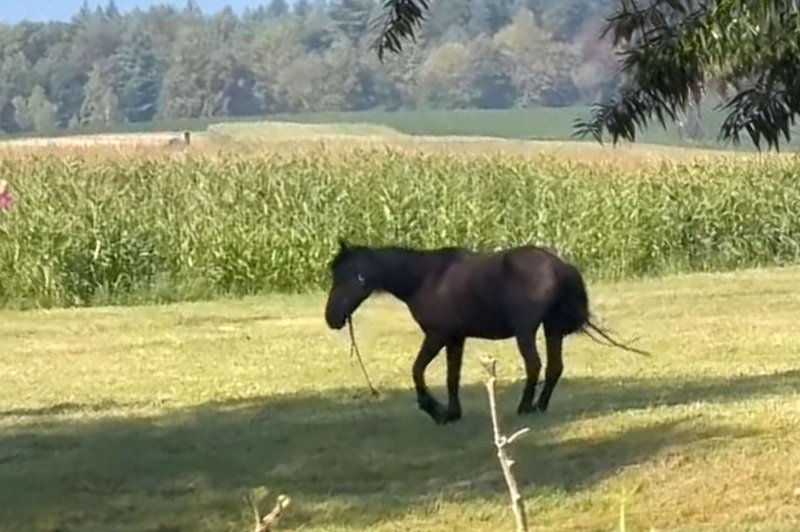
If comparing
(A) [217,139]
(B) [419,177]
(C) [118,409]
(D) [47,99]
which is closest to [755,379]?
(C) [118,409]

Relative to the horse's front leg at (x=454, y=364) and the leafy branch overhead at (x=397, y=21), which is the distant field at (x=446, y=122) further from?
the leafy branch overhead at (x=397, y=21)

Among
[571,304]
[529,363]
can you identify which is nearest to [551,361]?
[529,363]

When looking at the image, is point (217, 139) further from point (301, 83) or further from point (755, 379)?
point (755, 379)

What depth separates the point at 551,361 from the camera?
30.0 feet

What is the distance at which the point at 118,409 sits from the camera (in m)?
10.6

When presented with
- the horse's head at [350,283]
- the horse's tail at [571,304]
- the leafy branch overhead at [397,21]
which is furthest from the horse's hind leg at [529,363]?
the leafy branch overhead at [397,21]

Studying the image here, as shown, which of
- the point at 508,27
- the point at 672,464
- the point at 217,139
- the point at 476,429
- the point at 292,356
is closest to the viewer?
the point at 672,464

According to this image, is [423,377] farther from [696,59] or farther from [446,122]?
[446,122]

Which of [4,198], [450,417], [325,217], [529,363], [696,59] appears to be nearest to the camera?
[4,198]

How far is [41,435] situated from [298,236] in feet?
29.9

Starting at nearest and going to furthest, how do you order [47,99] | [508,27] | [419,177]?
[508,27]
[419,177]
[47,99]

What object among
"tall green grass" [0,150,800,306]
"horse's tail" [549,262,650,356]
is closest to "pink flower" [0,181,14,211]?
"horse's tail" [549,262,650,356]

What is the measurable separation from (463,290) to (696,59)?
5.27 feet

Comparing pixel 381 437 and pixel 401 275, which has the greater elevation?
pixel 401 275
